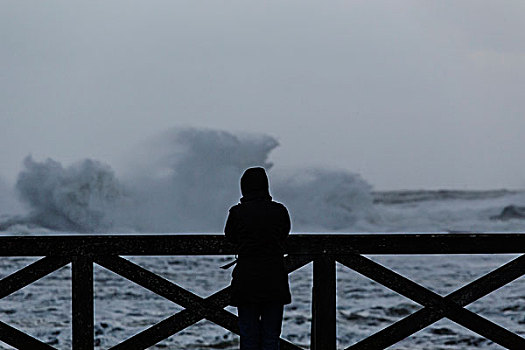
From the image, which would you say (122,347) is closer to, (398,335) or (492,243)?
(398,335)

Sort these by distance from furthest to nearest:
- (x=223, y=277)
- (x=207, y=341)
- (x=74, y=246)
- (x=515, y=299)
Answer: (x=223, y=277), (x=515, y=299), (x=207, y=341), (x=74, y=246)

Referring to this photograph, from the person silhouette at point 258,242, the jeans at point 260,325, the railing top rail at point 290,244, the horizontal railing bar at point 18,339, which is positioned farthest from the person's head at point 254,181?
the horizontal railing bar at point 18,339

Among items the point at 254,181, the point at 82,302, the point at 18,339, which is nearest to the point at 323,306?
the point at 254,181

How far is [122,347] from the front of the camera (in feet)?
18.1

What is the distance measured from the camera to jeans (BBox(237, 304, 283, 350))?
4.98 metres

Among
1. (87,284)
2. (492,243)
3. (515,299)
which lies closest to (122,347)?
(87,284)

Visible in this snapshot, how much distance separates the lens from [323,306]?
563 cm

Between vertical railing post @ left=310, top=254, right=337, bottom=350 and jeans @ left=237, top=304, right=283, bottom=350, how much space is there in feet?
1.99

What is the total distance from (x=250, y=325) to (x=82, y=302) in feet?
3.86

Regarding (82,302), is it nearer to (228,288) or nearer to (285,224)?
(228,288)

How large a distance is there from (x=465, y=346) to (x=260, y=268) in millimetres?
9535

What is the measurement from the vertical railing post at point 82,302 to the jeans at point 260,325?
1.05m

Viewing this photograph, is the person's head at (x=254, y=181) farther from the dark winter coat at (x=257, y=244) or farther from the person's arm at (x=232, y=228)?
the person's arm at (x=232, y=228)

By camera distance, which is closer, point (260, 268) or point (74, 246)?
point (260, 268)
